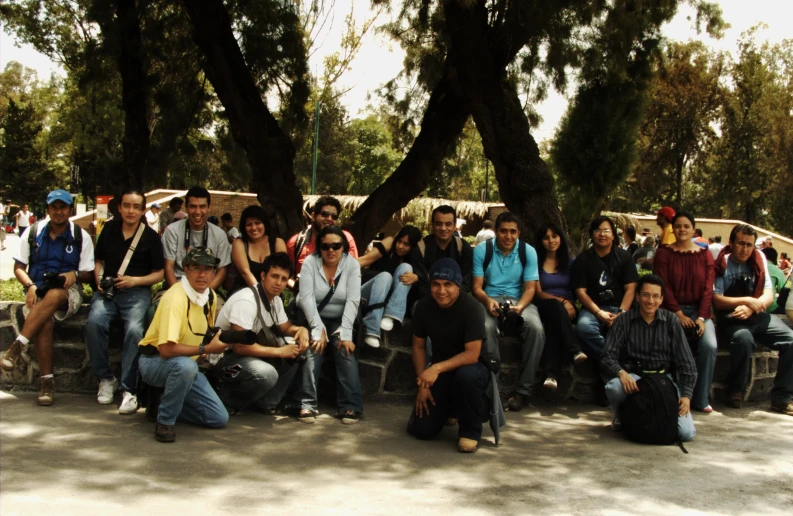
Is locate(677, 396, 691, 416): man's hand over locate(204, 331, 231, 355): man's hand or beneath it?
beneath

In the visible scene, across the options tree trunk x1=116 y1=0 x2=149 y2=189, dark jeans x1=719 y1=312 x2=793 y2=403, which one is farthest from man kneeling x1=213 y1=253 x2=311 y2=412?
tree trunk x1=116 y1=0 x2=149 y2=189

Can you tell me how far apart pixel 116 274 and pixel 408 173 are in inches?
255

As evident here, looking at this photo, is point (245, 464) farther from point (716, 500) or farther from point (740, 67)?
point (740, 67)

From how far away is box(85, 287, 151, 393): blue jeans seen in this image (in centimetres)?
608

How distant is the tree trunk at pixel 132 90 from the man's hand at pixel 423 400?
7.63m

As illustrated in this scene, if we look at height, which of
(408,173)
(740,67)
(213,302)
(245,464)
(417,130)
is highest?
(740,67)

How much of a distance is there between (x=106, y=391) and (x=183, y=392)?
1.19m

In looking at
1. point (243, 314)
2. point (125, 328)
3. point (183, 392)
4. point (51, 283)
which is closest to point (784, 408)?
point (243, 314)

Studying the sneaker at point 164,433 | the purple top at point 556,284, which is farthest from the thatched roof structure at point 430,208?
the sneaker at point 164,433

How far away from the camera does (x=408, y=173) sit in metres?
12.2

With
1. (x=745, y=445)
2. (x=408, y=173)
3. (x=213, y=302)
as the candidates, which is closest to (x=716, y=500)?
(x=745, y=445)

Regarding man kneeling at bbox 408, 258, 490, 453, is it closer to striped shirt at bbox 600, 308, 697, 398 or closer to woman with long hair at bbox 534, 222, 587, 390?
striped shirt at bbox 600, 308, 697, 398

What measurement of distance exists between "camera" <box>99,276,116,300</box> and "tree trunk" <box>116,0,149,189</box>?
19.1 ft

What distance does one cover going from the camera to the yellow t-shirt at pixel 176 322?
5438mm
